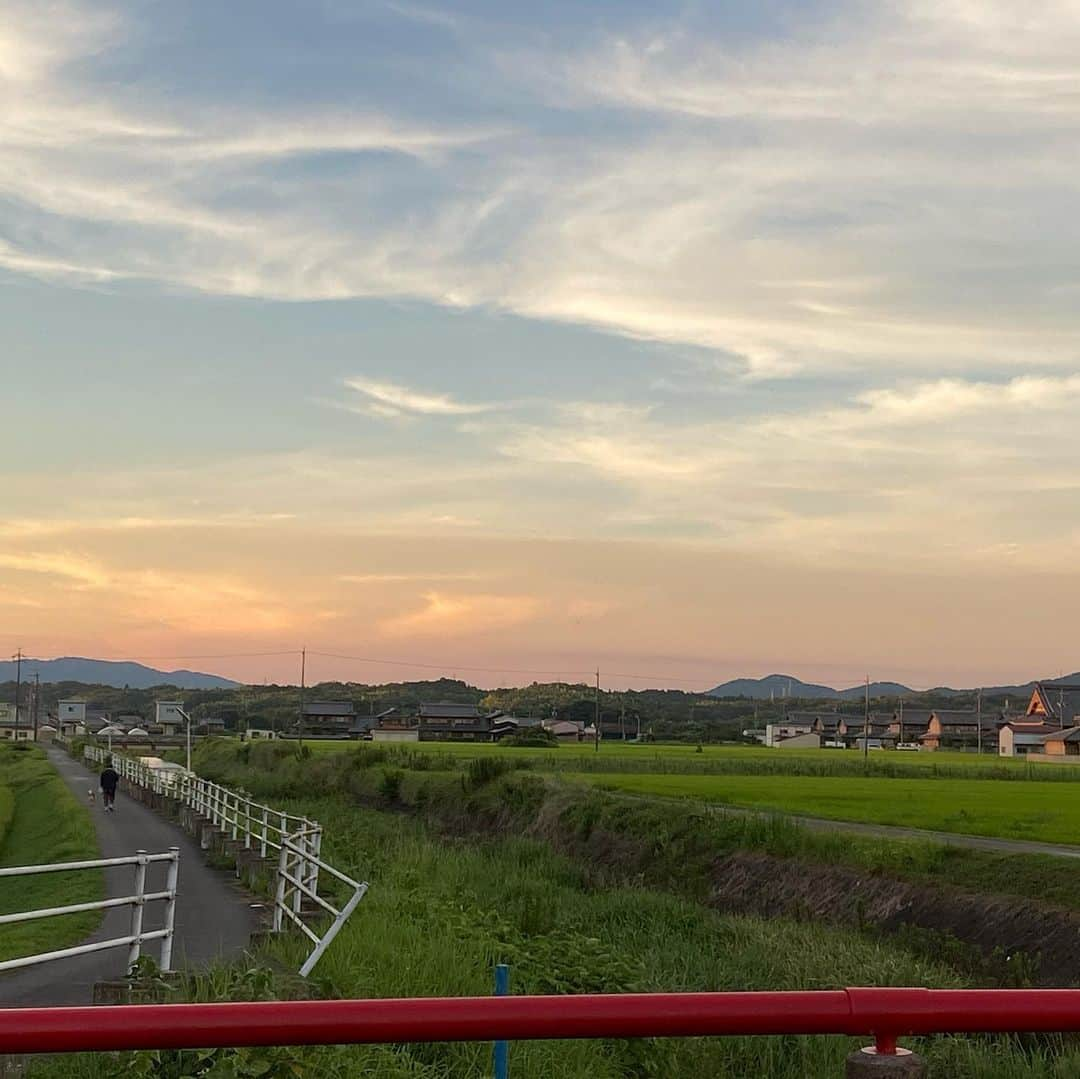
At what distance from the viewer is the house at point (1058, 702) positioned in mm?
116938

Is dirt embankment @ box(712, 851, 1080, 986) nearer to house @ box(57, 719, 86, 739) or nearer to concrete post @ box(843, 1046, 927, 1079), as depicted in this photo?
concrete post @ box(843, 1046, 927, 1079)

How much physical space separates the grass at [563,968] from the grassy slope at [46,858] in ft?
14.2

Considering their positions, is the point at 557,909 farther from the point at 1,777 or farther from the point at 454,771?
the point at 1,777

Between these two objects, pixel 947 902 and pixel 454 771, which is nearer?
pixel 947 902

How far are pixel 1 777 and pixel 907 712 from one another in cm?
11196

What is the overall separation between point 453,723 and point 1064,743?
69.1 metres

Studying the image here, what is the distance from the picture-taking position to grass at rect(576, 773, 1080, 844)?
30609mm

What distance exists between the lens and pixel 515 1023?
109 inches

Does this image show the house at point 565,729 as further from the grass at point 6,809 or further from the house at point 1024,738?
the grass at point 6,809

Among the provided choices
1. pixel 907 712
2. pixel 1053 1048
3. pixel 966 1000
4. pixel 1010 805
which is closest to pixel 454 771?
pixel 1010 805

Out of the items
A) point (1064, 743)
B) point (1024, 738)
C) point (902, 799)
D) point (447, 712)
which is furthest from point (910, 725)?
point (902, 799)

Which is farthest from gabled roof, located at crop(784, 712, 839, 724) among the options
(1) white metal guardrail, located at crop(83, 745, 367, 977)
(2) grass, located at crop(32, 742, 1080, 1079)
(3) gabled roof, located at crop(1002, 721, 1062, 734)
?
(2) grass, located at crop(32, 742, 1080, 1079)

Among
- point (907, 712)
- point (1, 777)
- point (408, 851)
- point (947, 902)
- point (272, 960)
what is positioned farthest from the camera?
point (907, 712)

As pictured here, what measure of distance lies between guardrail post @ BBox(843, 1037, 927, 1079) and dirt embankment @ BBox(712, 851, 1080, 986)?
16.7 metres
